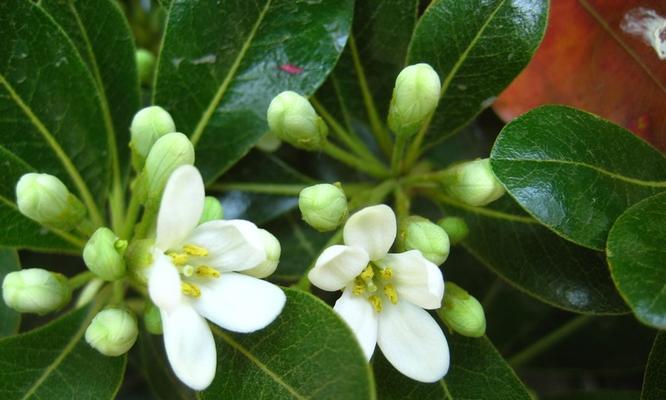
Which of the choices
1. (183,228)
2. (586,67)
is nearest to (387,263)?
(183,228)

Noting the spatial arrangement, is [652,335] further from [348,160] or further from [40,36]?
[40,36]

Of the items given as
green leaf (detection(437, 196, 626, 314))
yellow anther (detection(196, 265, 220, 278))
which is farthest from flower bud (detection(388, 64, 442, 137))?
yellow anther (detection(196, 265, 220, 278))

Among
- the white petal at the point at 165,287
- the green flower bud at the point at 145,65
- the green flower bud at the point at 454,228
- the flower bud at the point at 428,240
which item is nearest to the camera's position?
the white petal at the point at 165,287

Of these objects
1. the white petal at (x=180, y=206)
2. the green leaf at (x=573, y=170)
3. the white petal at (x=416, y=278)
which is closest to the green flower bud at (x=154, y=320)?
the white petal at (x=180, y=206)

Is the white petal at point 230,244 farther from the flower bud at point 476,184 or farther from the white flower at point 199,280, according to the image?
the flower bud at point 476,184

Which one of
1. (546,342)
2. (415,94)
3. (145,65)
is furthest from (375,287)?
(546,342)

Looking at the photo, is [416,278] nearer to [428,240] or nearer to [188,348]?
[428,240]

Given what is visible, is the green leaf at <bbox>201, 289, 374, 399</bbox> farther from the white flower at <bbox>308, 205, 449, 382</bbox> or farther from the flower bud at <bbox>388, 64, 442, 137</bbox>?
the flower bud at <bbox>388, 64, 442, 137</bbox>
